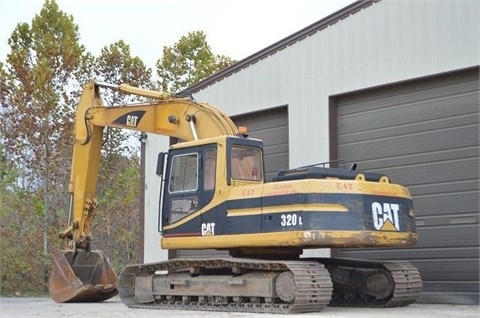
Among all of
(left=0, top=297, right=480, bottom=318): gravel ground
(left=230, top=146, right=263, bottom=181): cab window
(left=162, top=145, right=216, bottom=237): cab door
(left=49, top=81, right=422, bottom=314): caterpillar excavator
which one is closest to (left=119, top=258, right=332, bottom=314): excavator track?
(left=49, top=81, right=422, bottom=314): caterpillar excavator

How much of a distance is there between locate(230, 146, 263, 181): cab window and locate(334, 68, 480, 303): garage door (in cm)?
354

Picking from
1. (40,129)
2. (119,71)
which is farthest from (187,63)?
(40,129)

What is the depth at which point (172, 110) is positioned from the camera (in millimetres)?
17750

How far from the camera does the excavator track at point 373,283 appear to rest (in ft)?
49.8

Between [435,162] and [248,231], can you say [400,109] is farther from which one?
[248,231]

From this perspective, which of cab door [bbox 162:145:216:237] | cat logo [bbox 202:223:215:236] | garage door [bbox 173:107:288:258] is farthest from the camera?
garage door [bbox 173:107:288:258]

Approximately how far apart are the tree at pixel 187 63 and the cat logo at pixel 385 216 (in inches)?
1063

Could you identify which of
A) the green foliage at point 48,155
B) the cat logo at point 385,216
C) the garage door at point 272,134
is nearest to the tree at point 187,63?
the green foliage at point 48,155

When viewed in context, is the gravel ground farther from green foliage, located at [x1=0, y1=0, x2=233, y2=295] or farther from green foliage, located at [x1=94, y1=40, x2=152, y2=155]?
green foliage, located at [x1=94, y1=40, x2=152, y2=155]

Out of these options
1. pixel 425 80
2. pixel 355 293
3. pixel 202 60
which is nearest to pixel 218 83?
pixel 425 80

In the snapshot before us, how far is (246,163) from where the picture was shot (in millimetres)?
→ 15773

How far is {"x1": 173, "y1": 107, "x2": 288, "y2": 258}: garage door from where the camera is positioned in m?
20.6

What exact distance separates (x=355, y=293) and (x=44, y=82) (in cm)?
1888

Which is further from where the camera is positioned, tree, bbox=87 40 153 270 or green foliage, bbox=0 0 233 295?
tree, bbox=87 40 153 270
